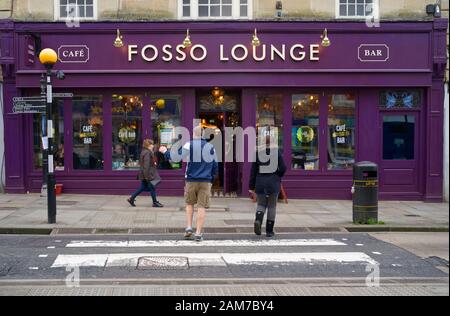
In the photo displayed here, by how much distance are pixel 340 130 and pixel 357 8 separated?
3343 mm

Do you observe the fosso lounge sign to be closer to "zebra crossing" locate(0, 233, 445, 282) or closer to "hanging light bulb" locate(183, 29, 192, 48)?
"hanging light bulb" locate(183, 29, 192, 48)

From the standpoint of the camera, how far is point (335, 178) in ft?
55.2

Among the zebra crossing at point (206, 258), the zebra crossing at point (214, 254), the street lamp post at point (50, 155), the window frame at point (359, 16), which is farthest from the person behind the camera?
the window frame at point (359, 16)

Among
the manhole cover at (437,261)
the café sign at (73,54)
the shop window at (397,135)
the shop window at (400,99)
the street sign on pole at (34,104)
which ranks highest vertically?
the café sign at (73,54)

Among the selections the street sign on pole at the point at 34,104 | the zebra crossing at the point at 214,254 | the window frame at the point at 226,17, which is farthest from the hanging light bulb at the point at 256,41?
the zebra crossing at the point at 214,254

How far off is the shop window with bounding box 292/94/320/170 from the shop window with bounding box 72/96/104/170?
17.4ft

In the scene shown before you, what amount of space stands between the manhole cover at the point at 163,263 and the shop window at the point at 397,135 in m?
9.60

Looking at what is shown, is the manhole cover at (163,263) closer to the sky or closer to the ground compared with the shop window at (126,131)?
closer to the ground

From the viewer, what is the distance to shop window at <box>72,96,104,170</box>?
16750 millimetres

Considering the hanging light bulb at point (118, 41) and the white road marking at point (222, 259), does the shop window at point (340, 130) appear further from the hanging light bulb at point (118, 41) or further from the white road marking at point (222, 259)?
the white road marking at point (222, 259)

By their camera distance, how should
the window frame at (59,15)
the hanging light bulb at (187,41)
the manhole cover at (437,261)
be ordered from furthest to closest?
the window frame at (59,15) < the hanging light bulb at (187,41) < the manhole cover at (437,261)

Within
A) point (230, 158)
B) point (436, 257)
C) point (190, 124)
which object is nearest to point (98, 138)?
point (190, 124)

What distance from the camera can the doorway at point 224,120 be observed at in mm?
17109

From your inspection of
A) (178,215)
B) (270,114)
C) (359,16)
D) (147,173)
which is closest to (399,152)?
(270,114)
